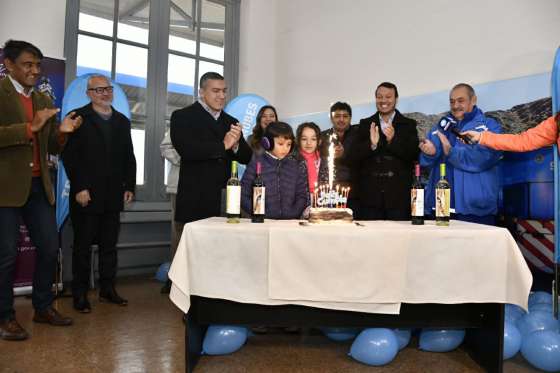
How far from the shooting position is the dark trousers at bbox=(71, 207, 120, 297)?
129 inches

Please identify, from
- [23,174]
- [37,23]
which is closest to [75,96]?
[37,23]

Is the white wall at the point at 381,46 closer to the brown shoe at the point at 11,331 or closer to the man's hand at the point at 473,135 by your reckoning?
the man's hand at the point at 473,135

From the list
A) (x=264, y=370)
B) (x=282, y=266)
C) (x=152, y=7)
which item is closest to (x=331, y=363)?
(x=264, y=370)

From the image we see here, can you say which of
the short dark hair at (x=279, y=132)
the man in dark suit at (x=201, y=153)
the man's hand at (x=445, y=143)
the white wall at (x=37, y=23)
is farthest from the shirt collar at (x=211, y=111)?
the white wall at (x=37, y=23)

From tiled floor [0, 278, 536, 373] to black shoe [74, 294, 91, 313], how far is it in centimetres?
19

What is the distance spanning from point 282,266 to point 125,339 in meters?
1.30

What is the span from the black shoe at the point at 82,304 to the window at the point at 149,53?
181 cm

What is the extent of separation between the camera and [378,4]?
457 centimetres

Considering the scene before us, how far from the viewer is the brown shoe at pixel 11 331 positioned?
2.55 meters

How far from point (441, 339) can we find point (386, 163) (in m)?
1.23

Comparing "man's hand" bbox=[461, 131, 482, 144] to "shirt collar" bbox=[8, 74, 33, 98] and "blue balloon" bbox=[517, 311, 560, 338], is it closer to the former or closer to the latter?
"blue balloon" bbox=[517, 311, 560, 338]

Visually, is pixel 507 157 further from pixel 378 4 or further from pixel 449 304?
pixel 378 4

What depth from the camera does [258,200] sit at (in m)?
2.20

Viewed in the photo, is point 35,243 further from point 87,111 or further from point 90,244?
point 87,111
